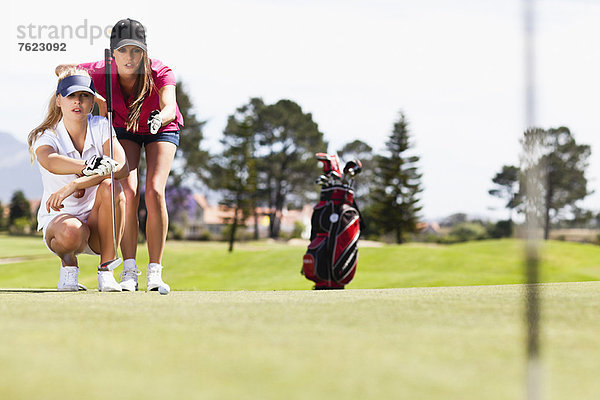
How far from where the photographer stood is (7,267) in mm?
20172

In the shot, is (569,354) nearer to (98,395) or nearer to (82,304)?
(98,395)

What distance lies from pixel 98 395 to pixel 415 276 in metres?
15.2

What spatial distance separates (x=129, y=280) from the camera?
552 centimetres

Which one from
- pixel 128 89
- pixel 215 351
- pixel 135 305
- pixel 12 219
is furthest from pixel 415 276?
pixel 12 219

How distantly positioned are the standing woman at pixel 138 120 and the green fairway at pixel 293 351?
1917 mm

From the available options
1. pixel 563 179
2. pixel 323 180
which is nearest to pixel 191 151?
pixel 563 179

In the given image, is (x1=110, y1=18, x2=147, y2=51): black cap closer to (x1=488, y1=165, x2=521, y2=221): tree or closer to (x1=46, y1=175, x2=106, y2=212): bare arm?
(x1=46, y1=175, x2=106, y2=212): bare arm

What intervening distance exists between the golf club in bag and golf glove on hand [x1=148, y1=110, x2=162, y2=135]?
310 centimetres

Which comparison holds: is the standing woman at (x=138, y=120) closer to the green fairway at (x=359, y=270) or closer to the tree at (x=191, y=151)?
the green fairway at (x=359, y=270)

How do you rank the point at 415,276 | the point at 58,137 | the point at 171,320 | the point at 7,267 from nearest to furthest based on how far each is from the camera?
1. the point at 171,320
2. the point at 58,137
3. the point at 415,276
4. the point at 7,267

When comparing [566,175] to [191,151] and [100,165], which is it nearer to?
[191,151]

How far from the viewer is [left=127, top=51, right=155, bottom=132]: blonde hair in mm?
5574

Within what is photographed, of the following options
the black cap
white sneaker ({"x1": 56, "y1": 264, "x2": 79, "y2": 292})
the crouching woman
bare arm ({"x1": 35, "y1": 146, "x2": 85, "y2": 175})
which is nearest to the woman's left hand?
the crouching woman

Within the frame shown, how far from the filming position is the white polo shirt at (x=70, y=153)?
5.43 metres
